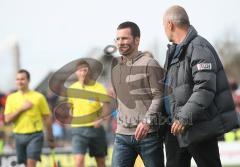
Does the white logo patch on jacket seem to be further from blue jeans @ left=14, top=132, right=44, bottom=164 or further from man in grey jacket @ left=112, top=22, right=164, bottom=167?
blue jeans @ left=14, top=132, right=44, bottom=164

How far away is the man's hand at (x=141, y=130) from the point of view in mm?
6656

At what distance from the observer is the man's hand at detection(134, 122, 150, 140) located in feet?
21.8

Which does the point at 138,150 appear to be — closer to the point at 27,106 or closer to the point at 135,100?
the point at 135,100

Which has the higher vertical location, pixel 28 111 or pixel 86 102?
pixel 86 102

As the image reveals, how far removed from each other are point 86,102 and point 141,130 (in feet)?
15.4

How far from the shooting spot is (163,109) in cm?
679

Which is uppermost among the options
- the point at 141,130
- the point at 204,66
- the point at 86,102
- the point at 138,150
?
the point at 204,66

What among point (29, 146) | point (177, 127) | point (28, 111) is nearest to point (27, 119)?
point (28, 111)

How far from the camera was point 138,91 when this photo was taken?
→ 22.6 feet

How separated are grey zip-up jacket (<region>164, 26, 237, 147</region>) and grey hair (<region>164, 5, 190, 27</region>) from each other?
113 millimetres

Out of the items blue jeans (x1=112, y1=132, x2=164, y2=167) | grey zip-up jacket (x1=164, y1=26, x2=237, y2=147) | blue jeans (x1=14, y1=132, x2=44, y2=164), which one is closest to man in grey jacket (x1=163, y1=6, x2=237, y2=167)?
grey zip-up jacket (x1=164, y1=26, x2=237, y2=147)

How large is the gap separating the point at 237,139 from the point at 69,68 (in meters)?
8.05

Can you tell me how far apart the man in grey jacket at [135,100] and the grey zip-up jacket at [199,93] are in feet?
1.60

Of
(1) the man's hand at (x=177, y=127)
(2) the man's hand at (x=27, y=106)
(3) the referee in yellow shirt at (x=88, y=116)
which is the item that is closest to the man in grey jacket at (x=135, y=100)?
(1) the man's hand at (x=177, y=127)
